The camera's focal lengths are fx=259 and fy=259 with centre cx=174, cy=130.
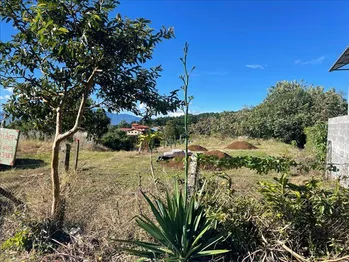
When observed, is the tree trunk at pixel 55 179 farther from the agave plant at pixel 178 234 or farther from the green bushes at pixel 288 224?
the green bushes at pixel 288 224

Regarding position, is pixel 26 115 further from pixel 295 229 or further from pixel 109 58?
pixel 295 229

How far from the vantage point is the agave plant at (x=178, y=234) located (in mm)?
2195

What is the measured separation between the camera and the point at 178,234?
2.30 m

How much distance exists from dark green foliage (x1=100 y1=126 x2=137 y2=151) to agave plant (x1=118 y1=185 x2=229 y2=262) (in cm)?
1358

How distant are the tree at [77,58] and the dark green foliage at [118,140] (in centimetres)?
1295

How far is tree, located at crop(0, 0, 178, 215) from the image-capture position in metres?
2.23

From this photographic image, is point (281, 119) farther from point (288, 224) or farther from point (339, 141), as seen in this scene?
point (288, 224)

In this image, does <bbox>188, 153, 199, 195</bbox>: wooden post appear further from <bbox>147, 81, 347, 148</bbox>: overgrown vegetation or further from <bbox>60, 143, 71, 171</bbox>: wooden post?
<bbox>147, 81, 347, 148</bbox>: overgrown vegetation

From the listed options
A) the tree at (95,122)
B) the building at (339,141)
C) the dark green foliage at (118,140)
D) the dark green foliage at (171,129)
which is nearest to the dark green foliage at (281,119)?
the dark green foliage at (118,140)

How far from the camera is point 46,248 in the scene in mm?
2598

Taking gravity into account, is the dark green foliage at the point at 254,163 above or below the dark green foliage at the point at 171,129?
below

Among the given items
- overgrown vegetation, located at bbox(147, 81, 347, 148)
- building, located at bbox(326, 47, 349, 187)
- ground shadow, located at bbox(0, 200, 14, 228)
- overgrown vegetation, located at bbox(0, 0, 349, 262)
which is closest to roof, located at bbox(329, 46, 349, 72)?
building, located at bbox(326, 47, 349, 187)

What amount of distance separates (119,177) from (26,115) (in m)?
4.14

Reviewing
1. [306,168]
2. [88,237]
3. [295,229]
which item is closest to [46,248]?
[88,237]
